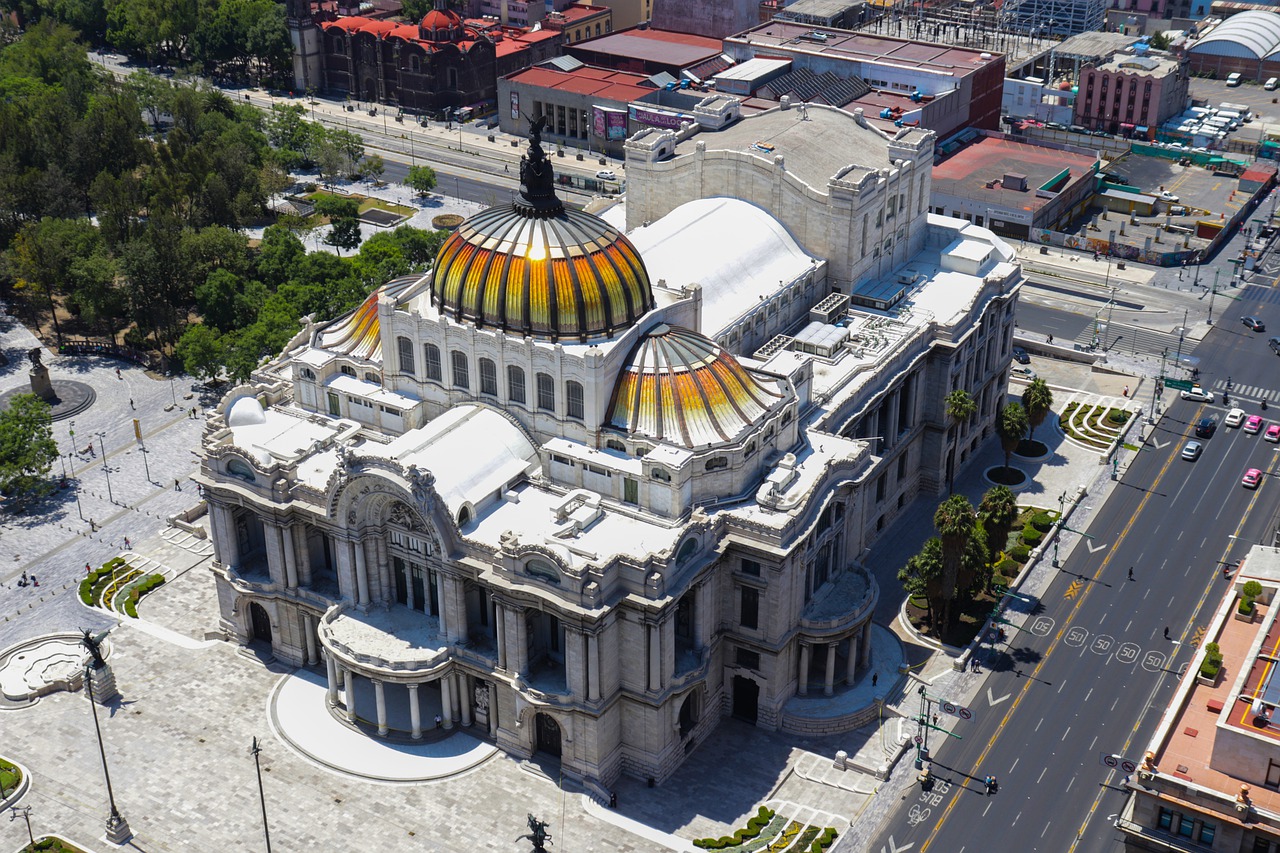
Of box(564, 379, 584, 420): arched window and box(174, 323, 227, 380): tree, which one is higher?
box(564, 379, 584, 420): arched window

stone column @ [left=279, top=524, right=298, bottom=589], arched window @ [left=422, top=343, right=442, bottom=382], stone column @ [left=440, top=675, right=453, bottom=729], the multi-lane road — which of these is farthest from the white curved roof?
stone column @ [left=279, top=524, right=298, bottom=589]

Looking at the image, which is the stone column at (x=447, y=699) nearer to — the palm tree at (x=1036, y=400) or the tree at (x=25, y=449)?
the tree at (x=25, y=449)

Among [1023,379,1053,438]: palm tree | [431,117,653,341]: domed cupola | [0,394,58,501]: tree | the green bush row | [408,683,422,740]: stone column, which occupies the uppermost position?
[431,117,653,341]: domed cupola

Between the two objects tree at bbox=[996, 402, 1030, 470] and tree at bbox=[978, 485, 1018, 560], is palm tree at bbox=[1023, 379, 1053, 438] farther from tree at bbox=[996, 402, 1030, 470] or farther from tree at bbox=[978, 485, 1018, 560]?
tree at bbox=[978, 485, 1018, 560]

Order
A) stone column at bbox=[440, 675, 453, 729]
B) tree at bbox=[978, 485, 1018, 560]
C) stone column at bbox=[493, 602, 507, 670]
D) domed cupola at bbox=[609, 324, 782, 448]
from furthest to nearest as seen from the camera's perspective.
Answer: tree at bbox=[978, 485, 1018, 560] < domed cupola at bbox=[609, 324, 782, 448] < stone column at bbox=[440, 675, 453, 729] < stone column at bbox=[493, 602, 507, 670]

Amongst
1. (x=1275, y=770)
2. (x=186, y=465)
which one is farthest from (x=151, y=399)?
(x=1275, y=770)

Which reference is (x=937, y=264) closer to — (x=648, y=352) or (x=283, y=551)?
(x=648, y=352)

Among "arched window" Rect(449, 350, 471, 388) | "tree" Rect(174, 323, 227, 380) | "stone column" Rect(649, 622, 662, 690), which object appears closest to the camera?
"stone column" Rect(649, 622, 662, 690)
